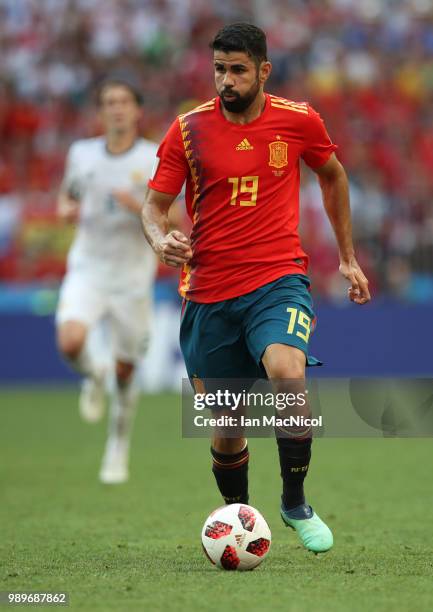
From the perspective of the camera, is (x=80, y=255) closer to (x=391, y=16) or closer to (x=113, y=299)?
(x=113, y=299)

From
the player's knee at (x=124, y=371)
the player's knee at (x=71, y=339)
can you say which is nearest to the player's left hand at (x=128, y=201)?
the player's knee at (x=71, y=339)

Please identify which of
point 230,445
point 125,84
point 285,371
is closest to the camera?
point 285,371

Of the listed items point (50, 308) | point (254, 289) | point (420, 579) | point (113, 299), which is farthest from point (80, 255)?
point (50, 308)

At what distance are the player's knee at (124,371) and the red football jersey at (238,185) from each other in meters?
3.84

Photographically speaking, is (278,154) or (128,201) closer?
(278,154)

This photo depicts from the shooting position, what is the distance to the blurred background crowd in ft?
55.5

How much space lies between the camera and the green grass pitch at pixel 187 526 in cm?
486

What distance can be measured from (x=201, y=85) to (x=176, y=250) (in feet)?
49.9

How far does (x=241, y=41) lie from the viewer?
19.1 feet

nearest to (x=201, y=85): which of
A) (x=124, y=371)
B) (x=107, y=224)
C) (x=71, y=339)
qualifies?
(x=107, y=224)

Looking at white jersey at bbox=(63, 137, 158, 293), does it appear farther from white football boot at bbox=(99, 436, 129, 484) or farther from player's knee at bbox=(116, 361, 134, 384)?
white football boot at bbox=(99, 436, 129, 484)

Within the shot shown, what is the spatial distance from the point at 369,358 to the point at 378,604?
11945 mm

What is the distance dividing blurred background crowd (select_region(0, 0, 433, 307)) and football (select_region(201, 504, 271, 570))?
36.3 feet

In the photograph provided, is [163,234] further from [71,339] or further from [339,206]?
[71,339]
